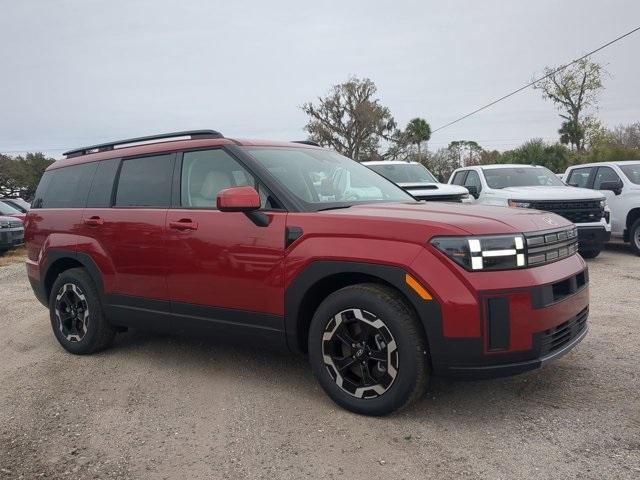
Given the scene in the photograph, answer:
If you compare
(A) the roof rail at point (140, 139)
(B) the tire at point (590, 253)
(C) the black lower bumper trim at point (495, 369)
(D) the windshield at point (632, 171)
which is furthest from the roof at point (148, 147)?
(D) the windshield at point (632, 171)

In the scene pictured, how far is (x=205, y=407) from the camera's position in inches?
153

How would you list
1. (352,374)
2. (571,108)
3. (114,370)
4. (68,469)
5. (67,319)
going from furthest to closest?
(571,108), (67,319), (114,370), (352,374), (68,469)

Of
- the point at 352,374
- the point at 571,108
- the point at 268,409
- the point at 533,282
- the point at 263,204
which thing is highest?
the point at 571,108

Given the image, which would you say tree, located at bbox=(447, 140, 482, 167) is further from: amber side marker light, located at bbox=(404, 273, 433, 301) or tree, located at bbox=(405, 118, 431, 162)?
amber side marker light, located at bbox=(404, 273, 433, 301)

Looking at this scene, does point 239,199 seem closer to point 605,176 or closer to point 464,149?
point 605,176

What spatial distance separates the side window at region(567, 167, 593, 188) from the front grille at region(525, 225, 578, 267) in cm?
869

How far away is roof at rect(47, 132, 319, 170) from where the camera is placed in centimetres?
443

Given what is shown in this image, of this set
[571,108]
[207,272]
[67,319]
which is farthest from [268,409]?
[571,108]

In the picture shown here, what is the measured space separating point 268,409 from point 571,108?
126ft

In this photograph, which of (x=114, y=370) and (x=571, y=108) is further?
(x=571, y=108)

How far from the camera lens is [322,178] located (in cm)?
439

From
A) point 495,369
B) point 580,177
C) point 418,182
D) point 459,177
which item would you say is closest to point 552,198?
point 418,182

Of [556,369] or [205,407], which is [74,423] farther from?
[556,369]

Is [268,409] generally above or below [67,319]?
below
